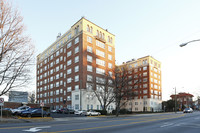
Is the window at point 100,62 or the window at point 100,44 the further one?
the window at point 100,44

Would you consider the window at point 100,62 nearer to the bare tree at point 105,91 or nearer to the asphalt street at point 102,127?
the bare tree at point 105,91

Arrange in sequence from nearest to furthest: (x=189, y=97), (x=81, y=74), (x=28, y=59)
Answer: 1. (x=28, y=59)
2. (x=81, y=74)
3. (x=189, y=97)

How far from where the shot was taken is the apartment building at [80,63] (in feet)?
185

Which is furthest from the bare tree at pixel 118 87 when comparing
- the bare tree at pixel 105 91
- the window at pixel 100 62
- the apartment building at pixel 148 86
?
the apartment building at pixel 148 86

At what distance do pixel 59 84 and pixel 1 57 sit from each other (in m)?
52.3

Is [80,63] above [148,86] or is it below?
above

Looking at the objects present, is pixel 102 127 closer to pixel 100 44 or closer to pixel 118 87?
pixel 118 87

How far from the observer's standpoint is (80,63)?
5706 cm

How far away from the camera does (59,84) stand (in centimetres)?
7138

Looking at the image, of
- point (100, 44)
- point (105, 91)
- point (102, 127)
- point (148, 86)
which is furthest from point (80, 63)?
point (148, 86)

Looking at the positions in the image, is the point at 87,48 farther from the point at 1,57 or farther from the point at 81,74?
the point at 1,57

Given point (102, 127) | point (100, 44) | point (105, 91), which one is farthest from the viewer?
point (100, 44)

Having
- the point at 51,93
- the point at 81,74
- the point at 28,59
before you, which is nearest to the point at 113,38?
the point at 81,74

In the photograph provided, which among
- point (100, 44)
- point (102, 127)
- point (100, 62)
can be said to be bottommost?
point (102, 127)
